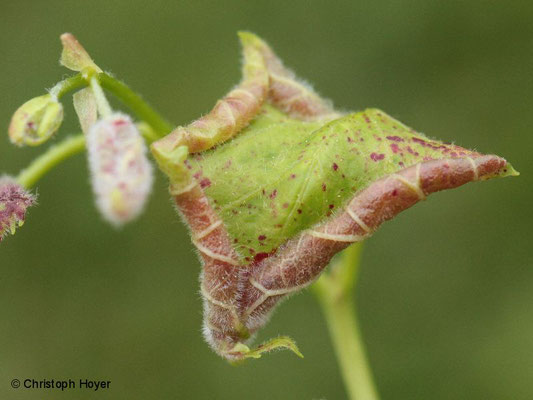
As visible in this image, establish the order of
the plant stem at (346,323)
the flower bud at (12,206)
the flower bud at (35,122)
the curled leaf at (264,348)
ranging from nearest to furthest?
the flower bud at (35,122)
the curled leaf at (264,348)
the flower bud at (12,206)
the plant stem at (346,323)

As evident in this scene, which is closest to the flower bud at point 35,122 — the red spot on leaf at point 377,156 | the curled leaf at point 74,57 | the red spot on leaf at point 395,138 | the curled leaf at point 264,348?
the curled leaf at point 74,57

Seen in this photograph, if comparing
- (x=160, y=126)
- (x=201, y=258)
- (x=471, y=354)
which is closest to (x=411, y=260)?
(x=471, y=354)

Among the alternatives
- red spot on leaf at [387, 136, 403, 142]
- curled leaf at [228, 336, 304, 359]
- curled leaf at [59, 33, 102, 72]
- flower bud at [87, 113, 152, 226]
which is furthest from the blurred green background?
flower bud at [87, 113, 152, 226]

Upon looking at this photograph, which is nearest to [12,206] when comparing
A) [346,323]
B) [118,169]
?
[118,169]

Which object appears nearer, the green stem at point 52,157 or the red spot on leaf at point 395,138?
the red spot on leaf at point 395,138

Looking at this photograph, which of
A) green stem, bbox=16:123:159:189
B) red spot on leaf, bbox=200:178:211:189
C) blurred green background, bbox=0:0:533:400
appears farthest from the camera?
blurred green background, bbox=0:0:533:400

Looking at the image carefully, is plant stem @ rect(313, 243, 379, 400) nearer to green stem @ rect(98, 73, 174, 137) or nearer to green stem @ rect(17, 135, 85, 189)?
green stem @ rect(98, 73, 174, 137)

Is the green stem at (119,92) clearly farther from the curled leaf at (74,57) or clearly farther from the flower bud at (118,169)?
the flower bud at (118,169)
